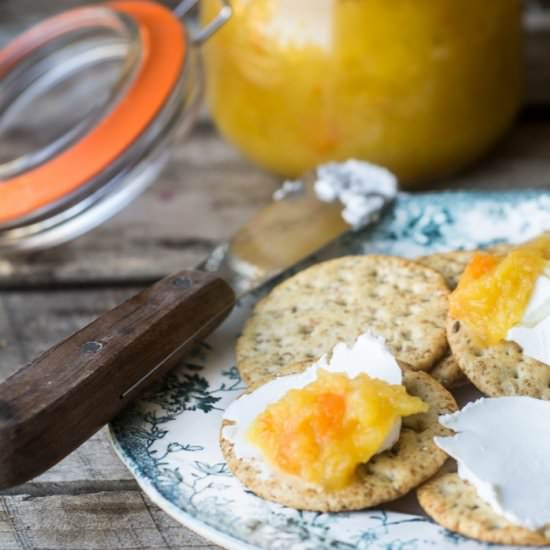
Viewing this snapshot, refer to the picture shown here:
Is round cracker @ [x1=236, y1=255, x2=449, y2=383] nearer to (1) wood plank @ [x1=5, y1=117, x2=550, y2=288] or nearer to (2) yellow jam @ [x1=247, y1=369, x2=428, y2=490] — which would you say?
(2) yellow jam @ [x1=247, y1=369, x2=428, y2=490]

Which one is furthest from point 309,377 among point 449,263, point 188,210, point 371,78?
point 188,210

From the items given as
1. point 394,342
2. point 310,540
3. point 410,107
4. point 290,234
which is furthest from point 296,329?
point 410,107

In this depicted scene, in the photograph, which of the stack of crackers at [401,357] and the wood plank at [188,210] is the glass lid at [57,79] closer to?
the wood plank at [188,210]

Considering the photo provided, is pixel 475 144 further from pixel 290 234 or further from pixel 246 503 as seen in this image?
pixel 246 503

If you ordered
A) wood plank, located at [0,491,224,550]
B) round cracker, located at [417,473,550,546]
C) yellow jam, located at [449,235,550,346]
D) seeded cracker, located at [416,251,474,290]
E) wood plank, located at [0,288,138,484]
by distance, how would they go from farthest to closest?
wood plank, located at [0,288,138,484] → seeded cracker, located at [416,251,474,290] → yellow jam, located at [449,235,550,346] → wood plank, located at [0,491,224,550] → round cracker, located at [417,473,550,546]

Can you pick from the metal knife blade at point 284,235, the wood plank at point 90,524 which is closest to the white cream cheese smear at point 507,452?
the wood plank at point 90,524

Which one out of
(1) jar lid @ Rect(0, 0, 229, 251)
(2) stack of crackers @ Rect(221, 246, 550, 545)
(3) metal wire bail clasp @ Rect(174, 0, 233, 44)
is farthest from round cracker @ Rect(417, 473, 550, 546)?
(3) metal wire bail clasp @ Rect(174, 0, 233, 44)

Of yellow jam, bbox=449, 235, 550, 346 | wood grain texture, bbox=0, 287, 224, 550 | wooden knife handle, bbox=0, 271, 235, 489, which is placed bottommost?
yellow jam, bbox=449, 235, 550, 346
